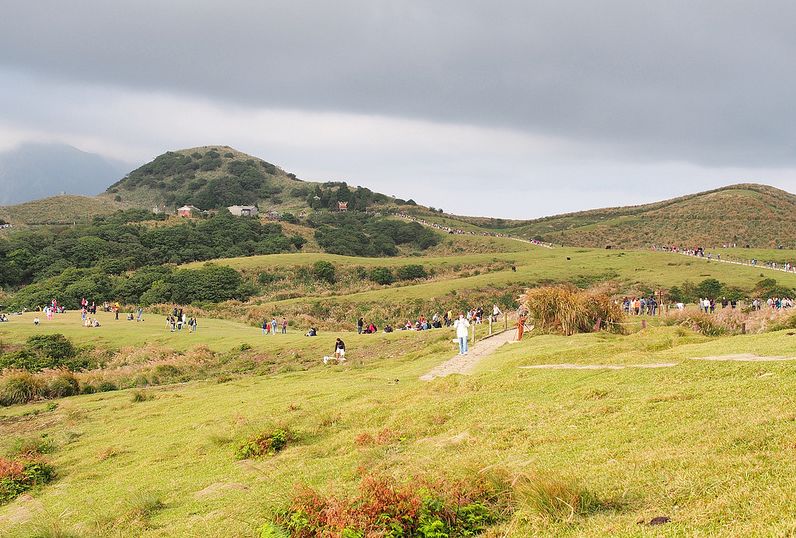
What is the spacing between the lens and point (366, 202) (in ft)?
543

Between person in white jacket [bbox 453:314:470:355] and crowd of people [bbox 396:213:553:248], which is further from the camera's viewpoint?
crowd of people [bbox 396:213:553:248]

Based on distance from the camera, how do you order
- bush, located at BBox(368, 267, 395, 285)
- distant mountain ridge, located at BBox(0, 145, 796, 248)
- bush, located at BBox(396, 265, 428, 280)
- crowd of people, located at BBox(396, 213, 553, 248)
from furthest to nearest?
crowd of people, located at BBox(396, 213, 553, 248)
distant mountain ridge, located at BBox(0, 145, 796, 248)
bush, located at BBox(396, 265, 428, 280)
bush, located at BBox(368, 267, 395, 285)

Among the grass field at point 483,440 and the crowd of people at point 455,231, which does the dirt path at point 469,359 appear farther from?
the crowd of people at point 455,231

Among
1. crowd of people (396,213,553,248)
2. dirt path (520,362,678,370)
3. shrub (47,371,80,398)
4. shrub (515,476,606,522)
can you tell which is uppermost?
crowd of people (396,213,553,248)

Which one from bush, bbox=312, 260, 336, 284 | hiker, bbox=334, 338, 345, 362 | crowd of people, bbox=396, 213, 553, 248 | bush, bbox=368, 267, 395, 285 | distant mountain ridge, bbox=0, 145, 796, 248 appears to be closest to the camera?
hiker, bbox=334, 338, 345, 362

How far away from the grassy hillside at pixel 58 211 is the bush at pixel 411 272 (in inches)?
3422

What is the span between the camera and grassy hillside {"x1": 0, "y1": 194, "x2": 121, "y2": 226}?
462ft

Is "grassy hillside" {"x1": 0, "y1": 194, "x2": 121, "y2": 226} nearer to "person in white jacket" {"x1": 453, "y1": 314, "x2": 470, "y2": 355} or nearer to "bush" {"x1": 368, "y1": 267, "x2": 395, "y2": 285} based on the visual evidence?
"bush" {"x1": 368, "y1": 267, "x2": 395, "y2": 285}

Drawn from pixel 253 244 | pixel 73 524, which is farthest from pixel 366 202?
pixel 73 524

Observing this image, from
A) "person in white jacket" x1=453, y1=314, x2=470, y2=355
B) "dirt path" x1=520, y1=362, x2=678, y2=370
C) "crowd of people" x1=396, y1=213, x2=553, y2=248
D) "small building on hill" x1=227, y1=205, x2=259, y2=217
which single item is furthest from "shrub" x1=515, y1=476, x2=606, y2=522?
"small building on hill" x1=227, y1=205, x2=259, y2=217

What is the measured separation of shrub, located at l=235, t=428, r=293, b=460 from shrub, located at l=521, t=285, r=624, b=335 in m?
16.9

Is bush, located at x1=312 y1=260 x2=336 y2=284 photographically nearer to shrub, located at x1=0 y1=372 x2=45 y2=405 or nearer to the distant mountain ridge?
shrub, located at x1=0 y1=372 x2=45 y2=405

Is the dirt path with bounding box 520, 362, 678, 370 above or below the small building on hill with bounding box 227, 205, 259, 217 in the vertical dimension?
below

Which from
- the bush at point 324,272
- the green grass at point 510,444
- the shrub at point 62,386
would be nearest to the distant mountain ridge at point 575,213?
the bush at point 324,272
